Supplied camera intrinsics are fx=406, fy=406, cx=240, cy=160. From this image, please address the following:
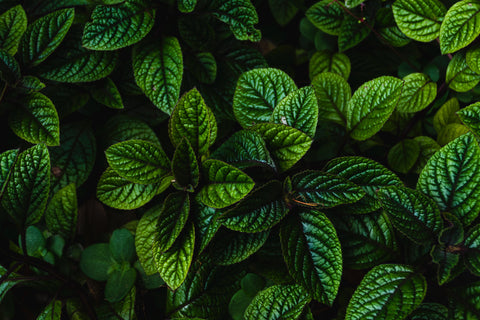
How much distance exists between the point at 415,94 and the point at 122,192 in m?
1.06

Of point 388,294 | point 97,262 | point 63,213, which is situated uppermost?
point 388,294

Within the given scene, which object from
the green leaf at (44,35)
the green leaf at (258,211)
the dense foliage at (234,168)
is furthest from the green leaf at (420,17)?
the green leaf at (44,35)

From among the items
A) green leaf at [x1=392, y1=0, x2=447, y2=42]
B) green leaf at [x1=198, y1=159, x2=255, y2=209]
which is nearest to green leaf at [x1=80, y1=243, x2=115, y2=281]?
green leaf at [x1=198, y1=159, x2=255, y2=209]

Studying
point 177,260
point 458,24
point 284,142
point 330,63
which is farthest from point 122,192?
point 458,24

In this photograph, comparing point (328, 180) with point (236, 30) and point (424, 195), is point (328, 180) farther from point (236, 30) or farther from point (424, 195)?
point (236, 30)

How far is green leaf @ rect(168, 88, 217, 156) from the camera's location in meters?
1.14

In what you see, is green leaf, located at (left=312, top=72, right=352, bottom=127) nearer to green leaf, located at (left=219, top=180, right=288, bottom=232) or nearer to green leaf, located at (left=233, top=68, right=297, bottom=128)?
green leaf, located at (left=233, top=68, right=297, bottom=128)

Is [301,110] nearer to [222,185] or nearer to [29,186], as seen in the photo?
[222,185]

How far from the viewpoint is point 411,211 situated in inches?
43.3

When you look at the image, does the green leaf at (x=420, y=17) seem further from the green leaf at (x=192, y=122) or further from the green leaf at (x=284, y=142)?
the green leaf at (x=192, y=122)

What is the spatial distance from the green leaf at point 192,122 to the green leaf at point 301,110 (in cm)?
22

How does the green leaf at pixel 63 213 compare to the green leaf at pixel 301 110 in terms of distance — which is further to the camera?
the green leaf at pixel 63 213

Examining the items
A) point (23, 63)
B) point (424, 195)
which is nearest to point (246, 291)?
point (424, 195)

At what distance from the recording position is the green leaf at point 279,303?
113 cm
